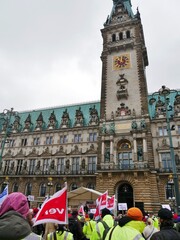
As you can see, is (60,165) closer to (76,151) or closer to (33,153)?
(76,151)

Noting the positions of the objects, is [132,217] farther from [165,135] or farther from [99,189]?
[165,135]

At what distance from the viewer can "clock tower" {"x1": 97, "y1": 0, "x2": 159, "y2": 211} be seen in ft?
95.9

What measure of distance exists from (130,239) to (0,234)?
2600 mm

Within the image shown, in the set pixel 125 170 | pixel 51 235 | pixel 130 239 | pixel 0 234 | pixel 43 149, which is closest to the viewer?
pixel 0 234

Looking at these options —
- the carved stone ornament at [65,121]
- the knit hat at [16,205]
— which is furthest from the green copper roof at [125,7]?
the knit hat at [16,205]

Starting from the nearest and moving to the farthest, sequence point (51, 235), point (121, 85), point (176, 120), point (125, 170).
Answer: point (51, 235) → point (125, 170) → point (176, 120) → point (121, 85)

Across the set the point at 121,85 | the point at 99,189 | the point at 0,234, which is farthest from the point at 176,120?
the point at 0,234

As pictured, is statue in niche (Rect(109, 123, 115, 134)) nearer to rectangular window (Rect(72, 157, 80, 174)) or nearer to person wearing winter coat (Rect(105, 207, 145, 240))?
rectangular window (Rect(72, 157, 80, 174))

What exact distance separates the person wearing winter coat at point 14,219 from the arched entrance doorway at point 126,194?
95.9 feet

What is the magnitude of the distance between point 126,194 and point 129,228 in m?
28.0

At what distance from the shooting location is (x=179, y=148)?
32.2 meters

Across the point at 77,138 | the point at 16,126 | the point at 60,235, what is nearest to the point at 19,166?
the point at 16,126

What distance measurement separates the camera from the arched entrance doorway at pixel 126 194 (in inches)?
1155

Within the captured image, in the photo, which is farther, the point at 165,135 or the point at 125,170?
the point at 165,135
